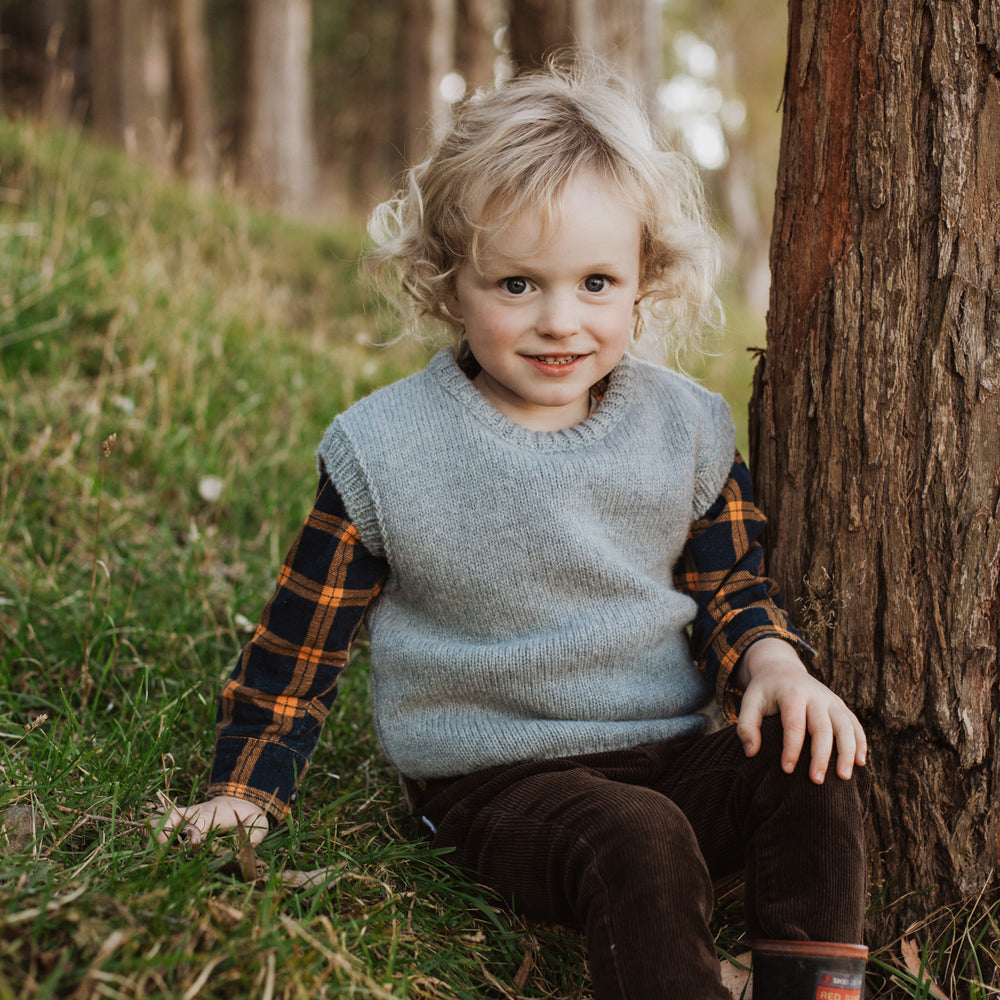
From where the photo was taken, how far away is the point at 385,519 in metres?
1.98

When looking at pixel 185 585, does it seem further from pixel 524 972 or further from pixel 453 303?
pixel 524 972

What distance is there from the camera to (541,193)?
1.88 m

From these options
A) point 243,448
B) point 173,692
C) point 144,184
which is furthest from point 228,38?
point 173,692

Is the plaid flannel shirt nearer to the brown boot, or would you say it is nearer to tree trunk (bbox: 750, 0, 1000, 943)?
tree trunk (bbox: 750, 0, 1000, 943)

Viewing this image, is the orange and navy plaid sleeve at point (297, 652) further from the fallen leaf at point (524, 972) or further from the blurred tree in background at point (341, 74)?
the blurred tree in background at point (341, 74)

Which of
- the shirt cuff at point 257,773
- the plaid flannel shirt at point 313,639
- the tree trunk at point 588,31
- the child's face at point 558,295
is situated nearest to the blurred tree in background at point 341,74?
the tree trunk at point 588,31

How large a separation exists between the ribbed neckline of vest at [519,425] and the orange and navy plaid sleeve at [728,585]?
12.0 inches

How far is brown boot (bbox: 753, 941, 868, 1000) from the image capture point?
1613mm

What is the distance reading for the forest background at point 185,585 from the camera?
1463 millimetres

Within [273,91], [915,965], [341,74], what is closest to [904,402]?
[915,965]

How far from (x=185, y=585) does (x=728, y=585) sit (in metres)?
1.56

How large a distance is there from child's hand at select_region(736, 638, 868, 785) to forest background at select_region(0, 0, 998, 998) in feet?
1.28

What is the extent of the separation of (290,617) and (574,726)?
60 centimetres

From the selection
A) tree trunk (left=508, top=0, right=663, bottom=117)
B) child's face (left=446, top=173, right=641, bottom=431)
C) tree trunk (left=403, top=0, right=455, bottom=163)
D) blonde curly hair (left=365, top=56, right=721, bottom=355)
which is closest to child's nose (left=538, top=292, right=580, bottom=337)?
child's face (left=446, top=173, right=641, bottom=431)
